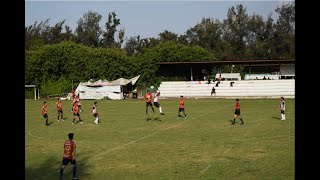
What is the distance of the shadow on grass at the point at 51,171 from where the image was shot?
45.1ft

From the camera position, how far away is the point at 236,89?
59812 millimetres

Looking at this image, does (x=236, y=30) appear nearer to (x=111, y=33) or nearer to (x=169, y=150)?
(x=111, y=33)

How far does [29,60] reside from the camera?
69.9 m

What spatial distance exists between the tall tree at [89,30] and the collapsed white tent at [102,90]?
55.3 m

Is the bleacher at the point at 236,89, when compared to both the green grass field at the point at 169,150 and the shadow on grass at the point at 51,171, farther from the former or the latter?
the shadow on grass at the point at 51,171

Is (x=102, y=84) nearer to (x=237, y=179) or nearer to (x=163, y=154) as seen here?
(x=163, y=154)

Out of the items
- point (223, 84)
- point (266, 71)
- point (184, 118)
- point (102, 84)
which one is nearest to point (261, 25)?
point (266, 71)

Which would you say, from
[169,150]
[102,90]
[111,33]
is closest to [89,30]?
[111,33]

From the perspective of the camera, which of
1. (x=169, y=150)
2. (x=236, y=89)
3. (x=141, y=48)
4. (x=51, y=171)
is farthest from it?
(x=141, y=48)

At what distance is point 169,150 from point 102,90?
148ft

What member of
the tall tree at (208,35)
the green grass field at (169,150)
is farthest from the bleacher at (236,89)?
the tall tree at (208,35)

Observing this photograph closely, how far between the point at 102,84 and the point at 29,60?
15.7 meters

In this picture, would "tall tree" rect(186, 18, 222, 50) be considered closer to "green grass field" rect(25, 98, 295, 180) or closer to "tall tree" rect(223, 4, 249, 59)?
"tall tree" rect(223, 4, 249, 59)

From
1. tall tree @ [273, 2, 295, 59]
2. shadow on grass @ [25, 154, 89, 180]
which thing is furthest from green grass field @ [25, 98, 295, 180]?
tall tree @ [273, 2, 295, 59]
